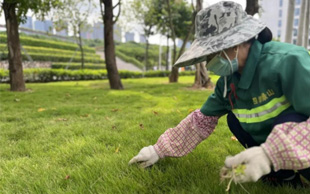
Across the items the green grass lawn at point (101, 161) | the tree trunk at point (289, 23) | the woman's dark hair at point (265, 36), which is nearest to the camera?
the woman's dark hair at point (265, 36)

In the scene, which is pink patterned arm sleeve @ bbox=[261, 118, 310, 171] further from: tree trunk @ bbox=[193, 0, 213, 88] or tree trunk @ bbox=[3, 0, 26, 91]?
tree trunk @ bbox=[3, 0, 26, 91]

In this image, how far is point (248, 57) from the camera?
1319 millimetres

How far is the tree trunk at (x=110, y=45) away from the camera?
28.9 ft

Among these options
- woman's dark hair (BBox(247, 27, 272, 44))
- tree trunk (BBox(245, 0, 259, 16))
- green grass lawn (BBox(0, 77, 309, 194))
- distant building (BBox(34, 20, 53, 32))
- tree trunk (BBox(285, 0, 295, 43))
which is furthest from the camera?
distant building (BBox(34, 20, 53, 32))

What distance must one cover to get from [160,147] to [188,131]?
0.22 meters

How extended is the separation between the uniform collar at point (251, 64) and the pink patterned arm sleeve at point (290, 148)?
309 millimetres

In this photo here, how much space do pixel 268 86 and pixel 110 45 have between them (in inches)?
326

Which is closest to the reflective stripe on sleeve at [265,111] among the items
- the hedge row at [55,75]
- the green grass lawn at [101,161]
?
the green grass lawn at [101,161]

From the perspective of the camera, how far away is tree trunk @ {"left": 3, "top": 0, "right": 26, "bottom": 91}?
7700 millimetres

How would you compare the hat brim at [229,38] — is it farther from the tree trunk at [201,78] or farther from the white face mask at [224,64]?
the tree trunk at [201,78]

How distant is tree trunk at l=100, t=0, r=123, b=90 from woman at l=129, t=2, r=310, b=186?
25.5 feet

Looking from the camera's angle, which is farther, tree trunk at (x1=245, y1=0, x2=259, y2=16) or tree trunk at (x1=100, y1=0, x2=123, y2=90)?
tree trunk at (x1=100, y1=0, x2=123, y2=90)

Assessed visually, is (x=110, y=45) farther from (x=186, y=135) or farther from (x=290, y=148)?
(x=290, y=148)

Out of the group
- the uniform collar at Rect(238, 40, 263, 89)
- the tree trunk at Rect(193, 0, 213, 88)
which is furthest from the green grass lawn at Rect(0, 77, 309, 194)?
the tree trunk at Rect(193, 0, 213, 88)
